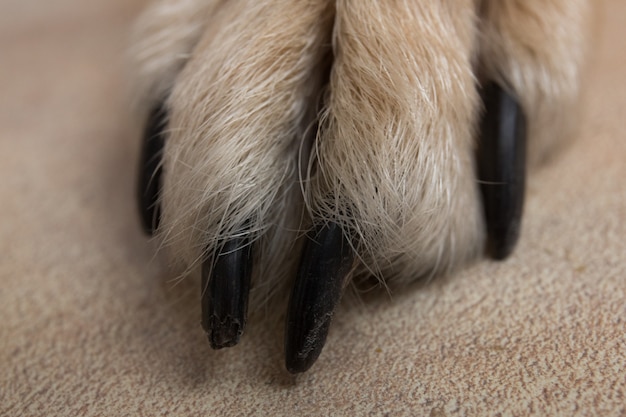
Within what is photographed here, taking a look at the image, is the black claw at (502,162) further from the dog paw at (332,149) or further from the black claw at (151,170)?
the black claw at (151,170)

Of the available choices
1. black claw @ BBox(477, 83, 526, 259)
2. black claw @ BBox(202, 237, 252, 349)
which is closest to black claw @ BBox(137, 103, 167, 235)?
black claw @ BBox(202, 237, 252, 349)

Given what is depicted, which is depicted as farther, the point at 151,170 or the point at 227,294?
the point at 151,170

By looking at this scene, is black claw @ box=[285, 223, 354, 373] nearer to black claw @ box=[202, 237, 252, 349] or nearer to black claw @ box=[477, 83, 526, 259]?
black claw @ box=[202, 237, 252, 349]

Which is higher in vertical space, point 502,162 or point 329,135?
point 329,135

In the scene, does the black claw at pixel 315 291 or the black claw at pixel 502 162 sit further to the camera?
the black claw at pixel 502 162

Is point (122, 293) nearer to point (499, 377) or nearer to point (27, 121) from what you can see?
point (499, 377)

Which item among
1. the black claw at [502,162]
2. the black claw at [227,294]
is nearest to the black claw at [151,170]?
the black claw at [227,294]

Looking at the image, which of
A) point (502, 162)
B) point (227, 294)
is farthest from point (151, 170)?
point (502, 162)

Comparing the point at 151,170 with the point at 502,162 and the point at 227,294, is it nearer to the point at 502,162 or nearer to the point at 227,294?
the point at 227,294
